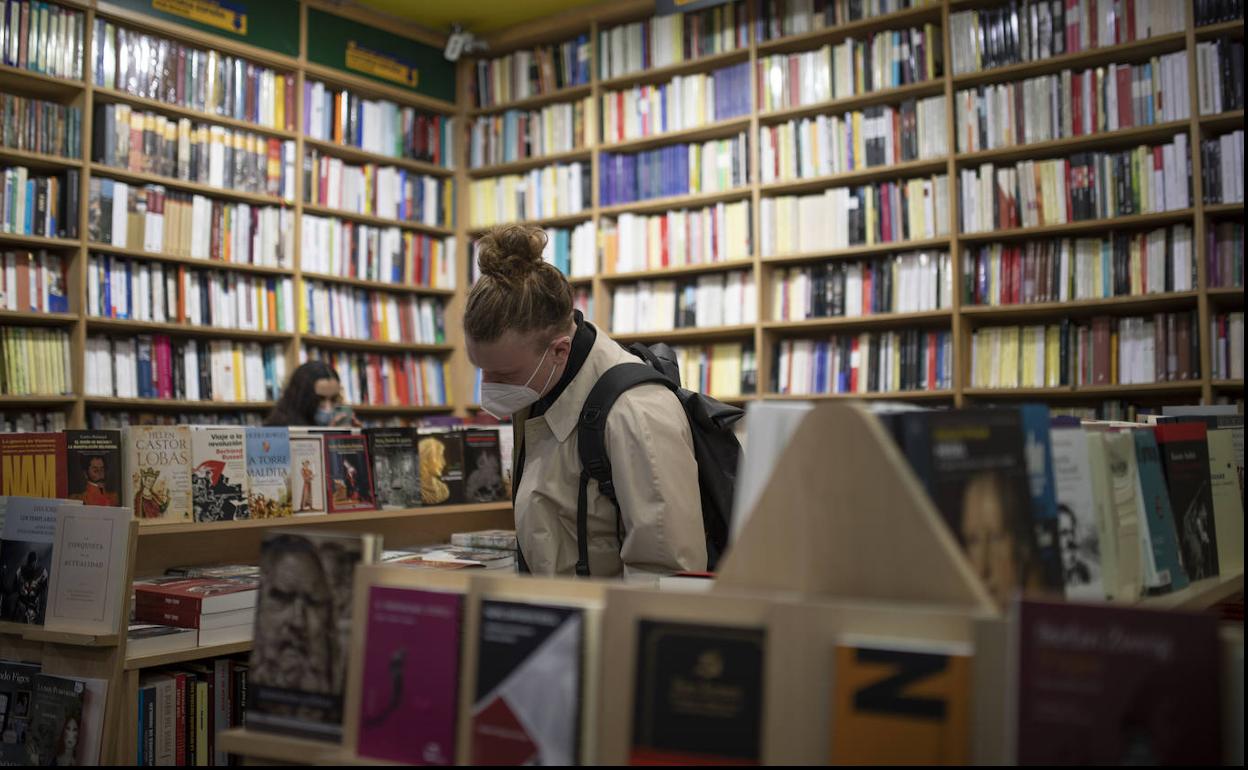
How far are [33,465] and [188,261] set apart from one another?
2.59 metres

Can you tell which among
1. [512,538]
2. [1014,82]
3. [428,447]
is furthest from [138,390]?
[1014,82]

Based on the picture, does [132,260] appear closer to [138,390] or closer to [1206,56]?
[138,390]

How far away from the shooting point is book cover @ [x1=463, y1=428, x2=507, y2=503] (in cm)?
342

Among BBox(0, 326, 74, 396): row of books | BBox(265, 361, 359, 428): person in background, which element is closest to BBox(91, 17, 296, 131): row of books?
BBox(0, 326, 74, 396): row of books

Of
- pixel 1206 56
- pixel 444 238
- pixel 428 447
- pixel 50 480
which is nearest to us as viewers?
pixel 50 480

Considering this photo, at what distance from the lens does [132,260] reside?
472cm

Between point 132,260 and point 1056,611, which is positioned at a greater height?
point 132,260

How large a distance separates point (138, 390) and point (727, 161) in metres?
3.10

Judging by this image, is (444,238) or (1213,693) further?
(444,238)

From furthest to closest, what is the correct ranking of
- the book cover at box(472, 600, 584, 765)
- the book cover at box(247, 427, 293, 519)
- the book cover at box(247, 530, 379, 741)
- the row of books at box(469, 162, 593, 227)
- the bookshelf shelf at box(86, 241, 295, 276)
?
the row of books at box(469, 162, 593, 227) → the bookshelf shelf at box(86, 241, 295, 276) → the book cover at box(247, 427, 293, 519) → the book cover at box(247, 530, 379, 741) → the book cover at box(472, 600, 584, 765)

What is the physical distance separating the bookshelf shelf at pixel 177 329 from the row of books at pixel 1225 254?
14.0 ft

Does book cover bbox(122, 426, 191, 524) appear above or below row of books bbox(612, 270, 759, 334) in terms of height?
below

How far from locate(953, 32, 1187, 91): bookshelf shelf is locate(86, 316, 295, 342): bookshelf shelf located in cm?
359

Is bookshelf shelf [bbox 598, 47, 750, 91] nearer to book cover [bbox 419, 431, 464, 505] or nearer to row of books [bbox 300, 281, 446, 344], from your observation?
row of books [bbox 300, 281, 446, 344]
